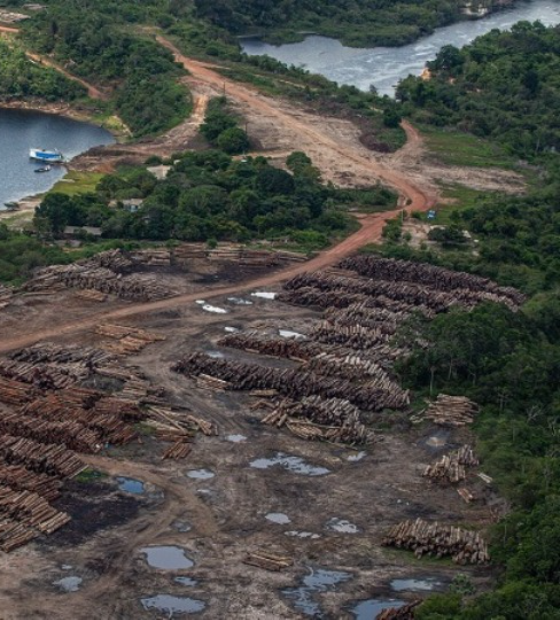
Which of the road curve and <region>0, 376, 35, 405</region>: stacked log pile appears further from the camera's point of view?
the road curve

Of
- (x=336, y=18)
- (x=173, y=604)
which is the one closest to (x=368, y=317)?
(x=173, y=604)

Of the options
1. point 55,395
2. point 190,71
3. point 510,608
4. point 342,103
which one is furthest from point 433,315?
point 190,71

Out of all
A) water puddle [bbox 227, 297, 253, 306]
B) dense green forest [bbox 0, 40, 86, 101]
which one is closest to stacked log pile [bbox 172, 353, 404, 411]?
water puddle [bbox 227, 297, 253, 306]

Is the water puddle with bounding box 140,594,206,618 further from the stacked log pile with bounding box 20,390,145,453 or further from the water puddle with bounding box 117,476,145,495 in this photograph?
the stacked log pile with bounding box 20,390,145,453

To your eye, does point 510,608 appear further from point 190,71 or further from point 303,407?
point 190,71

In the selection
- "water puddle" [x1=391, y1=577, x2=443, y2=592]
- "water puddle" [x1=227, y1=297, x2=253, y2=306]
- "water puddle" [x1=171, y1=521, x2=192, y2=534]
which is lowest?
"water puddle" [x1=227, y1=297, x2=253, y2=306]
